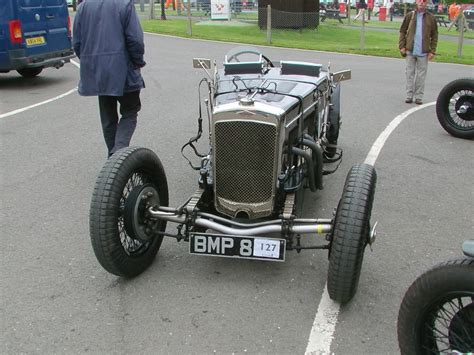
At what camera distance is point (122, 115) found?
5.60 m

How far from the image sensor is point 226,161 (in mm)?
3914

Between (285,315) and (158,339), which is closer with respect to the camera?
(158,339)

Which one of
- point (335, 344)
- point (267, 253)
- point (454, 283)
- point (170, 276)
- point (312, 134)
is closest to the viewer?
point (454, 283)

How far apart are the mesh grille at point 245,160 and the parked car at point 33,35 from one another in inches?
295

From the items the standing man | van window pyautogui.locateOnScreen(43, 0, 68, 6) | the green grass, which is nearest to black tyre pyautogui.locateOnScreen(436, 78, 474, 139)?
the standing man

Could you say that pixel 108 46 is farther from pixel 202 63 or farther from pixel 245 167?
pixel 245 167

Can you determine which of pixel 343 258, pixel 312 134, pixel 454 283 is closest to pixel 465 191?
pixel 312 134

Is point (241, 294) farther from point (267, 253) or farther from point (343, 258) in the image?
point (343, 258)

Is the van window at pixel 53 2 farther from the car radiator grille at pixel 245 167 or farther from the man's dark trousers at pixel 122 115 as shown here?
the car radiator grille at pixel 245 167

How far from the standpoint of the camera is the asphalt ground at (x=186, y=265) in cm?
319

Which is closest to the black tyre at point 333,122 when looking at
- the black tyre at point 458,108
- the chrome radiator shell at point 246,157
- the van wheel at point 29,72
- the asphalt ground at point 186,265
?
the asphalt ground at point 186,265

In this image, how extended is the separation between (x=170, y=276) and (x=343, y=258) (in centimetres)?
131

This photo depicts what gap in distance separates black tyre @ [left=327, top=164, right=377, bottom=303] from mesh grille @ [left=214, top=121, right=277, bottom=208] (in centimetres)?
67

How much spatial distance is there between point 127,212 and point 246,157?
0.95m
